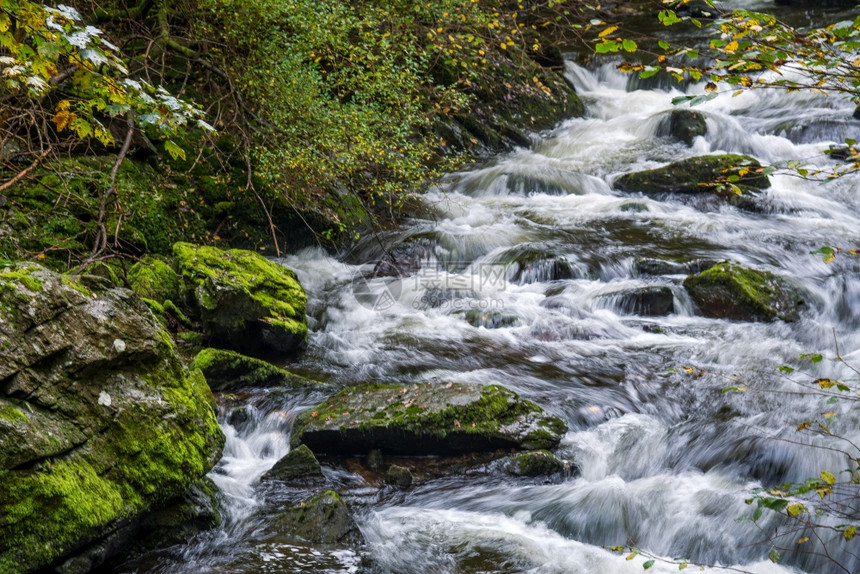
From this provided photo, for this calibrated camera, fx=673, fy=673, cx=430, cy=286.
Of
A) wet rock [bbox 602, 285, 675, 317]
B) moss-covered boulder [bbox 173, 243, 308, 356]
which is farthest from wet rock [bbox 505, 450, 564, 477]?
wet rock [bbox 602, 285, 675, 317]

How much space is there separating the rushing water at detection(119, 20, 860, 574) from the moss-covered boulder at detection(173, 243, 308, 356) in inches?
18.5

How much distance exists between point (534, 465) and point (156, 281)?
4436mm

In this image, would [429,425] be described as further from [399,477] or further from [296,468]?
[296,468]

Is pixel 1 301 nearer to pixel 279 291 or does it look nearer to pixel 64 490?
pixel 64 490

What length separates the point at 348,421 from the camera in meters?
5.35

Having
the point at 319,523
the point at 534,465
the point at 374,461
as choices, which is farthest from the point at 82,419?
the point at 534,465

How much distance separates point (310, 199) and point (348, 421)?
4542 mm

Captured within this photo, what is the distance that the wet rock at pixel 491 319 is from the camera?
786cm

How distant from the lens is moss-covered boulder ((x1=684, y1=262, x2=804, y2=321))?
7699mm

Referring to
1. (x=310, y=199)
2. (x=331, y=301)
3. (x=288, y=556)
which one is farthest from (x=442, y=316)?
(x=288, y=556)

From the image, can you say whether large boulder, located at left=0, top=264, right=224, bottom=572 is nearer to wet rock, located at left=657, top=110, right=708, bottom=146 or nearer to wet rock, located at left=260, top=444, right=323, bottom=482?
wet rock, located at left=260, top=444, right=323, bottom=482

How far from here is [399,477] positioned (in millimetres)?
5055

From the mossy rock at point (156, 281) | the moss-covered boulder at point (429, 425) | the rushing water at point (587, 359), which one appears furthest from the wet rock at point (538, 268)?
the mossy rock at point (156, 281)

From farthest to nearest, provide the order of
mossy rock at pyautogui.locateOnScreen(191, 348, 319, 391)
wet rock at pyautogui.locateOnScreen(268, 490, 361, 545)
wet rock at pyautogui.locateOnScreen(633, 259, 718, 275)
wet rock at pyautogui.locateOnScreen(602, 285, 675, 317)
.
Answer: wet rock at pyautogui.locateOnScreen(633, 259, 718, 275)
wet rock at pyautogui.locateOnScreen(602, 285, 675, 317)
mossy rock at pyautogui.locateOnScreen(191, 348, 319, 391)
wet rock at pyautogui.locateOnScreen(268, 490, 361, 545)
